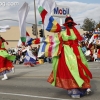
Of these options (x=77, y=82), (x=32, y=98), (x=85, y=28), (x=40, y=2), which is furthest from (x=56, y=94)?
(x=85, y=28)

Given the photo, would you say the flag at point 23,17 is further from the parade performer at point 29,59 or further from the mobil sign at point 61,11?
the mobil sign at point 61,11

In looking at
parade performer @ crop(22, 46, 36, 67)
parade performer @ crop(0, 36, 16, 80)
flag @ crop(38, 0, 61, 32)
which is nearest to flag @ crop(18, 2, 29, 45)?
flag @ crop(38, 0, 61, 32)

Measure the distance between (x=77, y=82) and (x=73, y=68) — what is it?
1.08 ft

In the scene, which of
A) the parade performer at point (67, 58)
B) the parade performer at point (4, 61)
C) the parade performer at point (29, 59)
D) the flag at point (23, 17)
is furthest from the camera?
the parade performer at point (29, 59)

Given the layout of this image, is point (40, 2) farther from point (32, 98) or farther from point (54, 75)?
point (32, 98)

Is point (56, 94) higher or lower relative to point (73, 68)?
lower

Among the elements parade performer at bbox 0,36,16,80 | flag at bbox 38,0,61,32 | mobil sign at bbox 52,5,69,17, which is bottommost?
parade performer at bbox 0,36,16,80

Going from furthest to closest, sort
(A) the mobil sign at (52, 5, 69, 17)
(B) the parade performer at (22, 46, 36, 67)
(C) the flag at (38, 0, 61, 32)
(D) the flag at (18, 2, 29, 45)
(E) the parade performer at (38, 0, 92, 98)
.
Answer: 1. (A) the mobil sign at (52, 5, 69, 17)
2. (B) the parade performer at (22, 46, 36, 67)
3. (D) the flag at (18, 2, 29, 45)
4. (C) the flag at (38, 0, 61, 32)
5. (E) the parade performer at (38, 0, 92, 98)

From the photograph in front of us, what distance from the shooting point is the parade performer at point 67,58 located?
6.30 metres

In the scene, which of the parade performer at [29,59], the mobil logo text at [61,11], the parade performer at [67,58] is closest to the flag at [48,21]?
the parade performer at [67,58]

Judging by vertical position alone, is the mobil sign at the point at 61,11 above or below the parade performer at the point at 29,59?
above

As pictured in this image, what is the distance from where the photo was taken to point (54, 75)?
21.5ft

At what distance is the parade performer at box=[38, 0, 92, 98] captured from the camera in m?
6.30

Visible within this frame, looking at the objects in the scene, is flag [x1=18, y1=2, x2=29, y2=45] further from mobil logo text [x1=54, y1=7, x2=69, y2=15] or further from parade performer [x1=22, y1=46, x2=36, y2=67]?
mobil logo text [x1=54, y1=7, x2=69, y2=15]
